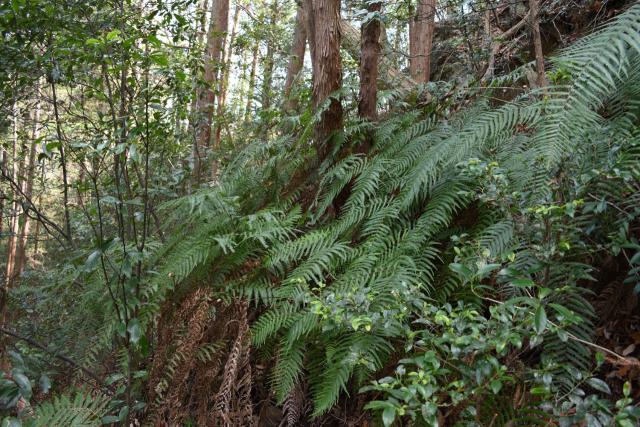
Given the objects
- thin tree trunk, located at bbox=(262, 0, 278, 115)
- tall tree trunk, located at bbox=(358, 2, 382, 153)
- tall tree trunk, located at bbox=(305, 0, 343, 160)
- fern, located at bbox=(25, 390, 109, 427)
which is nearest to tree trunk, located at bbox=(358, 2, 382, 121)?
tall tree trunk, located at bbox=(358, 2, 382, 153)

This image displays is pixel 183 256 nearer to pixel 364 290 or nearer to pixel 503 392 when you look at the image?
pixel 364 290

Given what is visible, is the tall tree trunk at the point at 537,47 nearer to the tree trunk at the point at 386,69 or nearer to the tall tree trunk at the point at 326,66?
the tall tree trunk at the point at 326,66

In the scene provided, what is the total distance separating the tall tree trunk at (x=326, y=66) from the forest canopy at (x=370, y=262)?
0.02 metres

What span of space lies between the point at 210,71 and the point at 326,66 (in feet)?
10.9

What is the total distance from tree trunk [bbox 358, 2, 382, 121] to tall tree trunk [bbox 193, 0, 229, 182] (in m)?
2.07

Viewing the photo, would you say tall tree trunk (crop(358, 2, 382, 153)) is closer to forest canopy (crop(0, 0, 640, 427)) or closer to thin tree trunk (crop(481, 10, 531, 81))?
forest canopy (crop(0, 0, 640, 427))

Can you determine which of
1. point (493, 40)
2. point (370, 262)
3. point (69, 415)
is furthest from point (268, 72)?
point (69, 415)

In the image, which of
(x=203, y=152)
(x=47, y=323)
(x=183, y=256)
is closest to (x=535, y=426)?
(x=183, y=256)

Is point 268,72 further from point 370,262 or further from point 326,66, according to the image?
point 370,262

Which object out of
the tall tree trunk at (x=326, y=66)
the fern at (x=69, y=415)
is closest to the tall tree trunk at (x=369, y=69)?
the tall tree trunk at (x=326, y=66)

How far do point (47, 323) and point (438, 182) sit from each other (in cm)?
388

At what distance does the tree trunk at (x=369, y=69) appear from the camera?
383 cm

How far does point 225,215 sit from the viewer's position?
3377 mm

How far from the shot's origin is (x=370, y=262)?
104 inches
